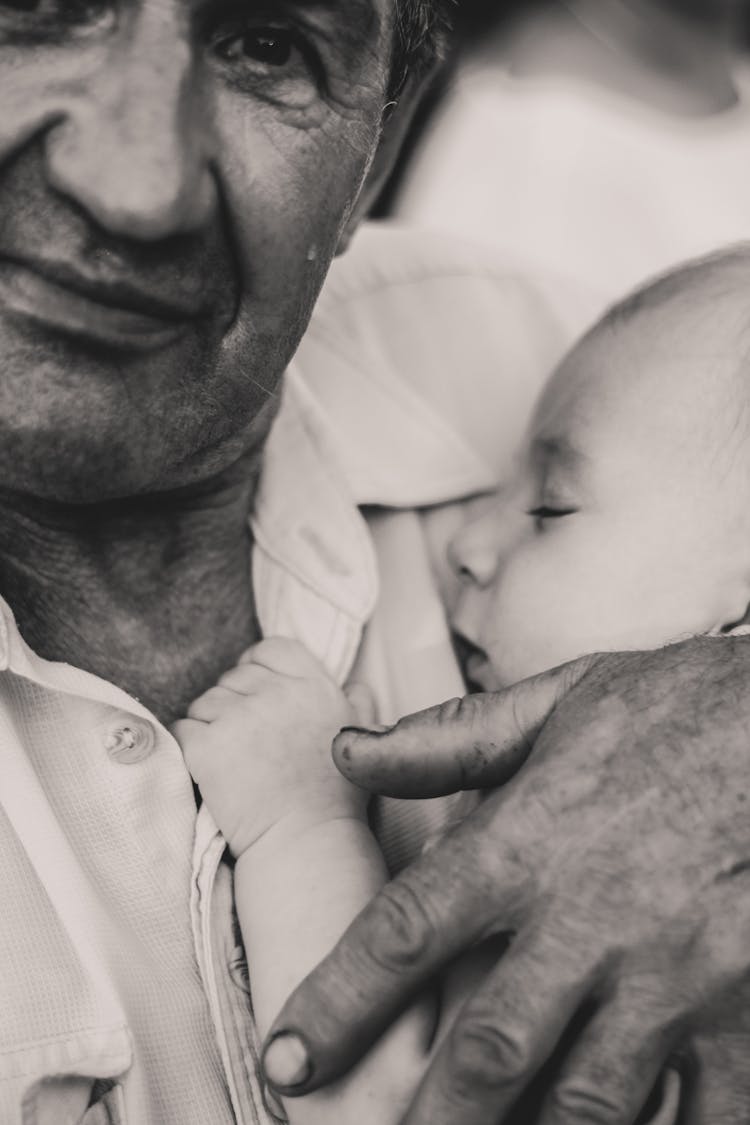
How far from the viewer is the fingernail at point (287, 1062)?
115 centimetres

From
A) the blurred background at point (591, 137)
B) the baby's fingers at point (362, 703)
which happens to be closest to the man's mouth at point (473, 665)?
the baby's fingers at point (362, 703)

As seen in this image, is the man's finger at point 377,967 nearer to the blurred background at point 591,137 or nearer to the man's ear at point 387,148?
the man's ear at point 387,148

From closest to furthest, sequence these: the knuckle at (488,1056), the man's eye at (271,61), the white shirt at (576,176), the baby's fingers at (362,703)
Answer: the knuckle at (488,1056) < the man's eye at (271,61) < the baby's fingers at (362,703) < the white shirt at (576,176)

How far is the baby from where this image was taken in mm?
1422

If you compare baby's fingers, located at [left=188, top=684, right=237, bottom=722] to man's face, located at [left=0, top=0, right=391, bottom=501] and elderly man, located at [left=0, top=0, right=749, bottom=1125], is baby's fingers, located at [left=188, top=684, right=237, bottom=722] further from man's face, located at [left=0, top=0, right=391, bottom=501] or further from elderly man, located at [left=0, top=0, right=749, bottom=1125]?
man's face, located at [left=0, top=0, right=391, bottom=501]

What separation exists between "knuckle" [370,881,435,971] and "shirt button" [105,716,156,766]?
447mm

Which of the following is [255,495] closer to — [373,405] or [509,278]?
[373,405]

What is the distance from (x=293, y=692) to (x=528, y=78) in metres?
3.58

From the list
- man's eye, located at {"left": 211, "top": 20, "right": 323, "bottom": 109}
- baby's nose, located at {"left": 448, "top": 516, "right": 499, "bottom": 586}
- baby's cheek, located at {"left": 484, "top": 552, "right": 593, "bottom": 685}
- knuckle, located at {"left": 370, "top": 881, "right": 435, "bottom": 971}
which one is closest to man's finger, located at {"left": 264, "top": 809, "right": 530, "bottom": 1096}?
knuckle, located at {"left": 370, "top": 881, "right": 435, "bottom": 971}

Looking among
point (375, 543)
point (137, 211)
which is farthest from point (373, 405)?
point (137, 211)

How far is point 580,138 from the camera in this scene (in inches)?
172

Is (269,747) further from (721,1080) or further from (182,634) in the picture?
(721,1080)

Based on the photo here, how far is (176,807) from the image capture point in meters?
1.50

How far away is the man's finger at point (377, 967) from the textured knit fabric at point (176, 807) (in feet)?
0.74
